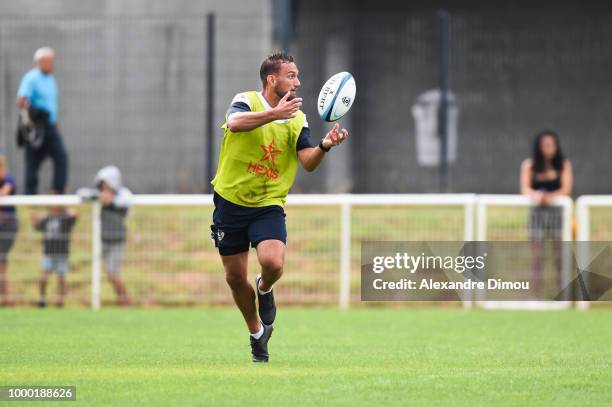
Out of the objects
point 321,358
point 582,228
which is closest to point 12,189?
point 582,228

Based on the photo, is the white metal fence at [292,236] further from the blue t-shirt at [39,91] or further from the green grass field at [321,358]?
the blue t-shirt at [39,91]

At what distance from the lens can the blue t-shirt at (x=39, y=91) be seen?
60.2 feet

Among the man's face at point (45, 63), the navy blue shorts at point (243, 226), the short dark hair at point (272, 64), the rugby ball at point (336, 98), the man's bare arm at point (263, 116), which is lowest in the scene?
the navy blue shorts at point (243, 226)

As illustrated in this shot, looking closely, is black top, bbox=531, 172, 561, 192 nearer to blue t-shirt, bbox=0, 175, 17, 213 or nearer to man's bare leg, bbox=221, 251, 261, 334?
blue t-shirt, bbox=0, 175, 17, 213

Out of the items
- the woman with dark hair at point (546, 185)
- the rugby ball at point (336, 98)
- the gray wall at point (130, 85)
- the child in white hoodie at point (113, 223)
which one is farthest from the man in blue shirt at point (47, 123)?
the rugby ball at point (336, 98)

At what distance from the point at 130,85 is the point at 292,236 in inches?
201

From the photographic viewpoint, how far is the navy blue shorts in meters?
9.91

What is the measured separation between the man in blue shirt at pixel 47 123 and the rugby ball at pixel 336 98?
354 inches

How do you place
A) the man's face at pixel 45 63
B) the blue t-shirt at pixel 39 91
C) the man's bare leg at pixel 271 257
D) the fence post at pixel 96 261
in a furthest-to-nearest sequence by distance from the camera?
the blue t-shirt at pixel 39 91 → the man's face at pixel 45 63 → the fence post at pixel 96 261 → the man's bare leg at pixel 271 257

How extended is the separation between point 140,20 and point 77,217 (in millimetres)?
4972

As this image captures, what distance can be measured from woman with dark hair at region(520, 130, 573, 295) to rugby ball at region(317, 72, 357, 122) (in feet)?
24.7

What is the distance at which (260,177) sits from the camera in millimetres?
9969

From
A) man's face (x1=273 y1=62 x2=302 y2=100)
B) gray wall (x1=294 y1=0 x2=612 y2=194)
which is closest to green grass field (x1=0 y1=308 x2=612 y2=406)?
man's face (x1=273 y1=62 x2=302 y2=100)

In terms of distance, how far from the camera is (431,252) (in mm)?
16406
